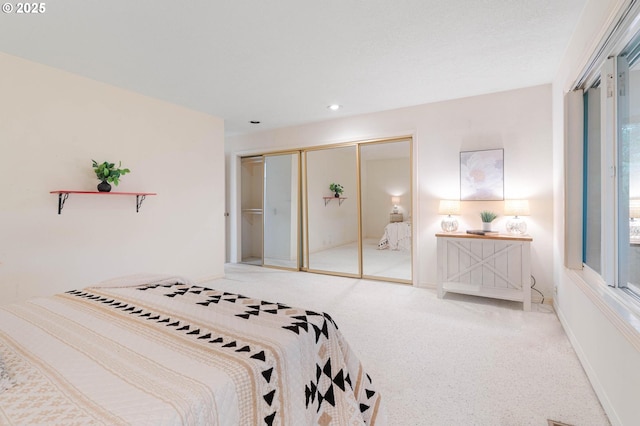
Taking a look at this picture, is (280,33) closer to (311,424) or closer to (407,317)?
(311,424)

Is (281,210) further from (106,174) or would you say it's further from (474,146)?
(474,146)

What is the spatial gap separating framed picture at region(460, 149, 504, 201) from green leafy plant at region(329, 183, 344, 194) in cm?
176

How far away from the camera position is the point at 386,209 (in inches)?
175

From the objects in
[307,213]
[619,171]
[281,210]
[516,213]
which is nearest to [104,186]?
[281,210]

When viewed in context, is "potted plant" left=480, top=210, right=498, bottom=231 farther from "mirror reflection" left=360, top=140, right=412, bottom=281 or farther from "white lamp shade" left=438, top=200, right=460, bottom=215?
"mirror reflection" left=360, top=140, right=412, bottom=281

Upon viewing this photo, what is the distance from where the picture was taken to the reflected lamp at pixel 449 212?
367 centimetres

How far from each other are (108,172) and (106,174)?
0.09ft

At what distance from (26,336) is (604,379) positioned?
282cm

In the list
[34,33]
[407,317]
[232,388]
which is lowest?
[407,317]

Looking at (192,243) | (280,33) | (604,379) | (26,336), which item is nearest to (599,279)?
(604,379)

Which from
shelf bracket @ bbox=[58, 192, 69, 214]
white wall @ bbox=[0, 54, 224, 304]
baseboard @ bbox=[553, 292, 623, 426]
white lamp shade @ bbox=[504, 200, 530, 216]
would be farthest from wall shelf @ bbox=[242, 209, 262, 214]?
baseboard @ bbox=[553, 292, 623, 426]

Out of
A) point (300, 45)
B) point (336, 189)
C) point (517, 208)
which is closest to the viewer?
point (300, 45)

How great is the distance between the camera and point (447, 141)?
12.8 feet

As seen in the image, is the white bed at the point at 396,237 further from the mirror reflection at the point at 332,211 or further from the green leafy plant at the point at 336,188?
the green leafy plant at the point at 336,188
